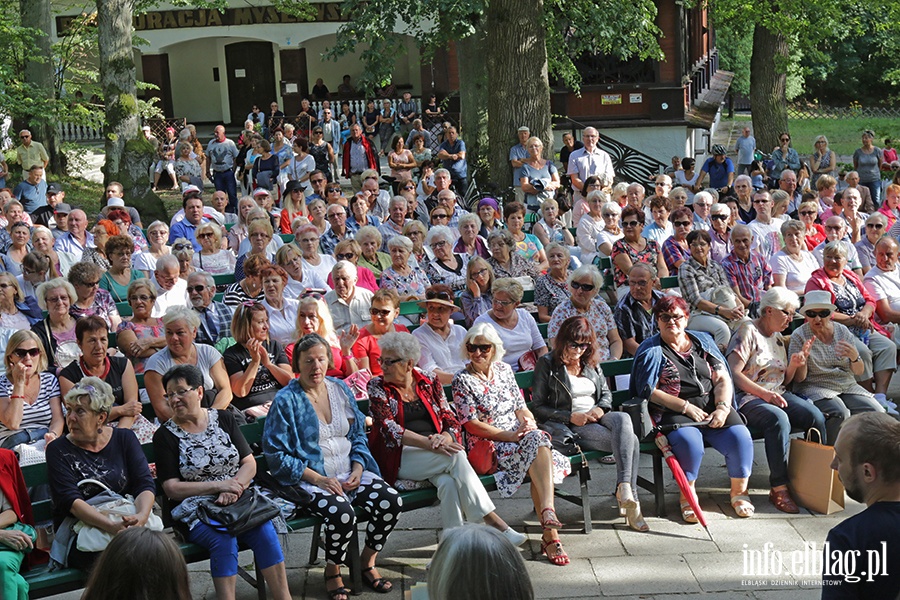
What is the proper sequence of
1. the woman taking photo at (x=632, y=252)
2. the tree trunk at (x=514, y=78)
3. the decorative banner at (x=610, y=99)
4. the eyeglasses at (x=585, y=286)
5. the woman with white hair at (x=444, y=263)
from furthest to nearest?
the decorative banner at (x=610, y=99) → the tree trunk at (x=514, y=78) → the woman with white hair at (x=444, y=263) → the woman taking photo at (x=632, y=252) → the eyeglasses at (x=585, y=286)

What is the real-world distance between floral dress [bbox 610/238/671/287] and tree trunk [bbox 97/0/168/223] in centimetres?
866

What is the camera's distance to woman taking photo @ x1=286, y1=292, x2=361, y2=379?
716 centimetres

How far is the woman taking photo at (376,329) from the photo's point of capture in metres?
7.36

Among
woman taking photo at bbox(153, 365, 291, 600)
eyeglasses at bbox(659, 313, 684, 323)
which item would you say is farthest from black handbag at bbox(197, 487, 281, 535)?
eyeglasses at bbox(659, 313, 684, 323)

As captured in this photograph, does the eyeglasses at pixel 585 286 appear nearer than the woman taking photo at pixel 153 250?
Yes

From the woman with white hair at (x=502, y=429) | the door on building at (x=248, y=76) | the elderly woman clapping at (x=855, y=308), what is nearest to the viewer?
the woman with white hair at (x=502, y=429)

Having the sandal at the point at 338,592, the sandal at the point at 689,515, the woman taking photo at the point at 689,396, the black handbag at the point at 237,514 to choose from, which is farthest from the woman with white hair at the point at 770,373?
the black handbag at the point at 237,514

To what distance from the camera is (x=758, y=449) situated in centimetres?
790

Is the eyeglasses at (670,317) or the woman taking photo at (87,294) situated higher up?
the woman taking photo at (87,294)

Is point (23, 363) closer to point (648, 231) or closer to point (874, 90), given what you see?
point (648, 231)

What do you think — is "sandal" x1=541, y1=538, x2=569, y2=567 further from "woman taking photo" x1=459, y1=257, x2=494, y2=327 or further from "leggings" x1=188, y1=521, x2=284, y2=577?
"woman taking photo" x1=459, y1=257, x2=494, y2=327

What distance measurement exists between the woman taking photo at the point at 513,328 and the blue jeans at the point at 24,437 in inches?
116

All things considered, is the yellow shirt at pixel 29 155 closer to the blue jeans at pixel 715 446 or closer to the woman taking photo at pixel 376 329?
the woman taking photo at pixel 376 329

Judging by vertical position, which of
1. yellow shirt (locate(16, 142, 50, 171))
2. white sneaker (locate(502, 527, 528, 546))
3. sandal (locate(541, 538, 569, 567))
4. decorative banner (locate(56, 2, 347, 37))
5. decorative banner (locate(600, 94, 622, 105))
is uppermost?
decorative banner (locate(56, 2, 347, 37))
